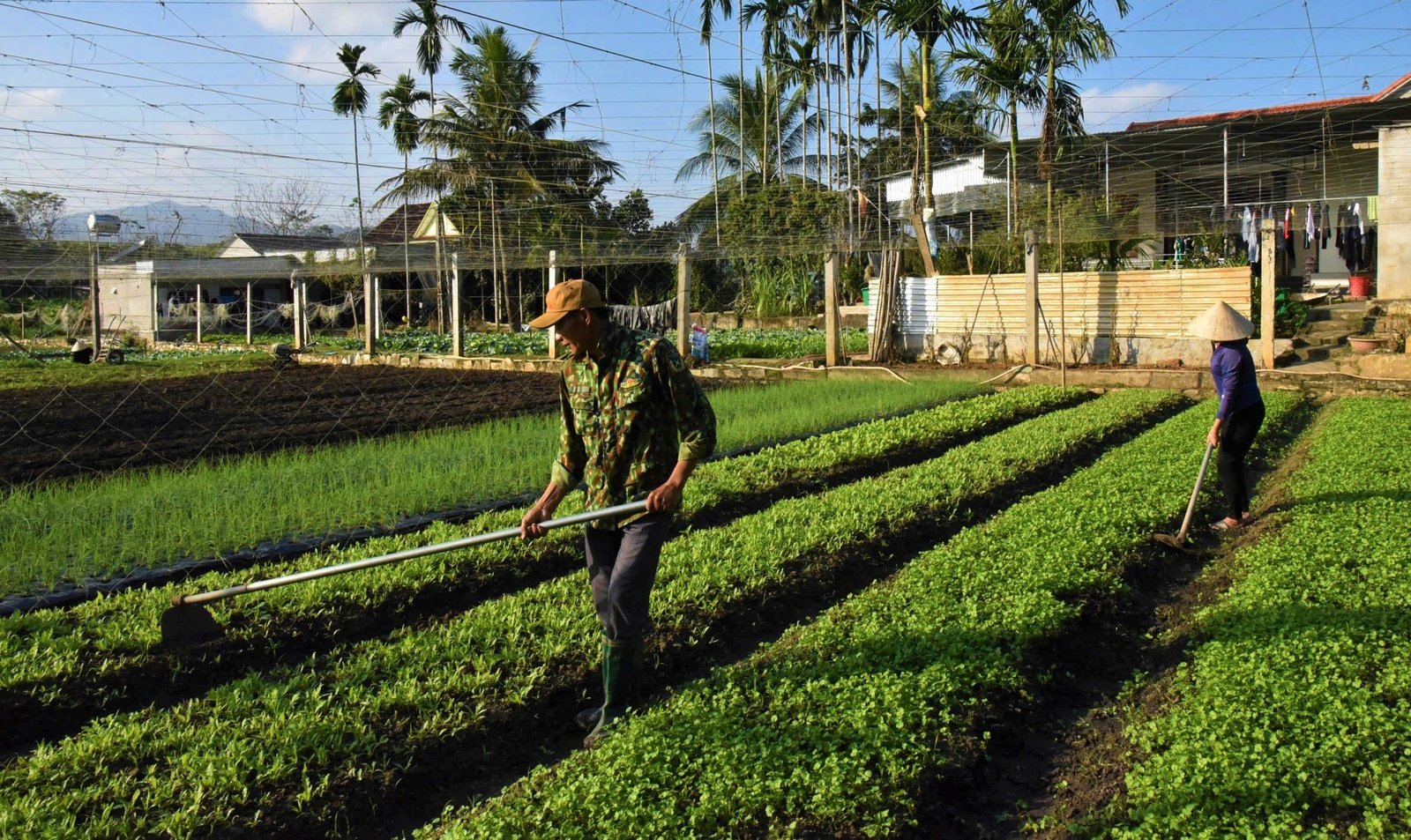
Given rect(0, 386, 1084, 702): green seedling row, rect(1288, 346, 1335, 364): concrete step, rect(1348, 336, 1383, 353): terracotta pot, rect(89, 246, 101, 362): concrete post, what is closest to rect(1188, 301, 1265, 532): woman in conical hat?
rect(0, 386, 1084, 702): green seedling row

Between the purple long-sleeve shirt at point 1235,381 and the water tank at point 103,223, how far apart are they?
22.4 m

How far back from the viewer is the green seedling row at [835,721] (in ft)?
10.3

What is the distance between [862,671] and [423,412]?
34.2 feet

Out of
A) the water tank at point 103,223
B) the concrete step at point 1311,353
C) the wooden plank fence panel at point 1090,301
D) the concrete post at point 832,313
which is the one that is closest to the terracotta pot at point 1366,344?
the concrete step at point 1311,353

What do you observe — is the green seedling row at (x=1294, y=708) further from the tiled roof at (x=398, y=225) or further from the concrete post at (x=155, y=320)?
the tiled roof at (x=398, y=225)

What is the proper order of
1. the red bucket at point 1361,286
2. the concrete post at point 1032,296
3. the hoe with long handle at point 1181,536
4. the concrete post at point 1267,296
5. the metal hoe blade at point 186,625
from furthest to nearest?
the red bucket at point 1361,286 < the concrete post at point 1032,296 < the concrete post at point 1267,296 < the hoe with long handle at point 1181,536 < the metal hoe blade at point 186,625

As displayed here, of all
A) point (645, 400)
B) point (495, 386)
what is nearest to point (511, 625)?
point (645, 400)

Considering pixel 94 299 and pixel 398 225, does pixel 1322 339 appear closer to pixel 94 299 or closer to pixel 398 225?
pixel 94 299

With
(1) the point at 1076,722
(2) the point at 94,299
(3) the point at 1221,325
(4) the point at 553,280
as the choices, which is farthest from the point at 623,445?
(2) the point at 94,299

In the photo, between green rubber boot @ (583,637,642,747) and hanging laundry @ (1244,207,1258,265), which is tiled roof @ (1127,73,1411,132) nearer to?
hanging laundry @ (1244,207,1258,265)

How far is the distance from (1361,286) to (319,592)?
22099mm

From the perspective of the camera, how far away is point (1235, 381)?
729cm

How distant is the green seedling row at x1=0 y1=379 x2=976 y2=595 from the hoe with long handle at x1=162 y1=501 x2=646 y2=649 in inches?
74.5

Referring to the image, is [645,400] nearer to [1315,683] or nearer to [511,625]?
[511,625]
